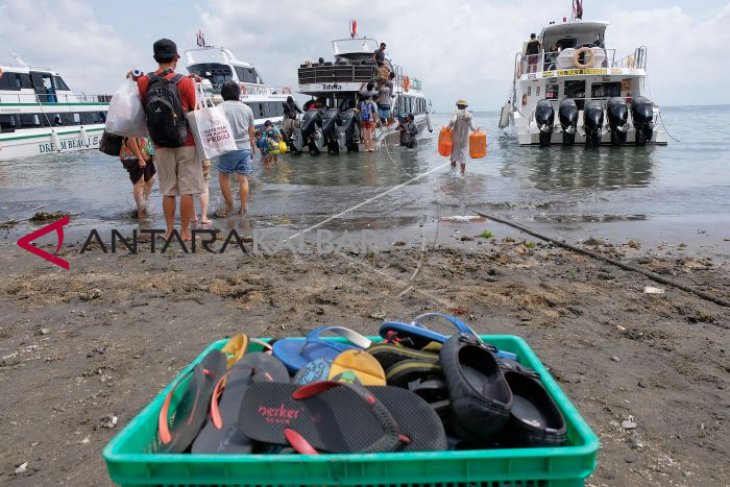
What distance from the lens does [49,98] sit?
25719mm

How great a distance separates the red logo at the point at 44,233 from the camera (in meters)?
5.28

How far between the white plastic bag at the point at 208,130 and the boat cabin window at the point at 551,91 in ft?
60.2

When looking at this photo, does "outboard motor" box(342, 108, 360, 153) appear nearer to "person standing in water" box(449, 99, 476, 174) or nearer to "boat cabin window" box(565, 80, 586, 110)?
"person standing in water" box(449, 99, 476, 174)

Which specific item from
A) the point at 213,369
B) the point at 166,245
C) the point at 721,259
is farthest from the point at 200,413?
the point at 721,259

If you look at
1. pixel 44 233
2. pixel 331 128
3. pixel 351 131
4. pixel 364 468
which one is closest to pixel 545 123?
pixel 351 131

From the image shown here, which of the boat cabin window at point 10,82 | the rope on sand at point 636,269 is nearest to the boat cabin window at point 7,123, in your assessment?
the boat cabin window at point 10,82

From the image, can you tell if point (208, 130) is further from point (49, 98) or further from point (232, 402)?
point (49, 98)

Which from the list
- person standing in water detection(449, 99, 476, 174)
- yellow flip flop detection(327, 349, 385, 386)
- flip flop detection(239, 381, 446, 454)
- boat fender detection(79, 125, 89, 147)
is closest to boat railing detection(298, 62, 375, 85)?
person standing in water detection(449, 99, 476, 174)

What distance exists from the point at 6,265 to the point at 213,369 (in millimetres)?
4763

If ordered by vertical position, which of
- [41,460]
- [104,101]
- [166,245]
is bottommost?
[41,460]

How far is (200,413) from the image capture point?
1.47 meters

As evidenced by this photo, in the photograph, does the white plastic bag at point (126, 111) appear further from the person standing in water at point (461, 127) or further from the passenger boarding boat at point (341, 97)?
the passenger boarding boat at point (341, 97)

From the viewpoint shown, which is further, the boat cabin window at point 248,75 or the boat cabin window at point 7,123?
the boat cabin window at point 248,75

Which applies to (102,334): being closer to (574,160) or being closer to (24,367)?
(24,367)
